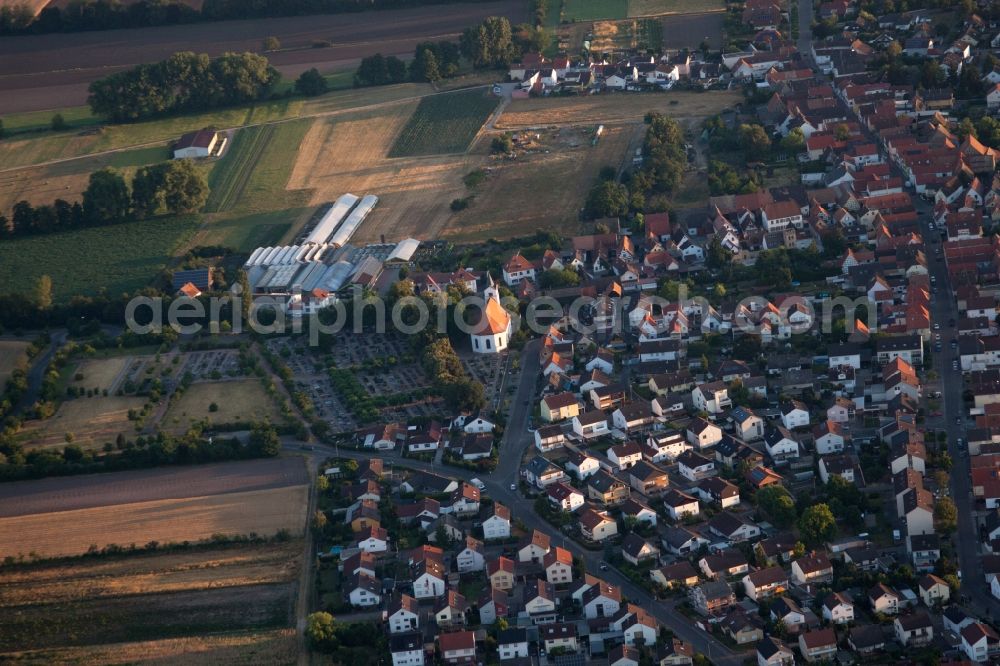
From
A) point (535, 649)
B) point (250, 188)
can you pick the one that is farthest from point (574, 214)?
point (535, 649)

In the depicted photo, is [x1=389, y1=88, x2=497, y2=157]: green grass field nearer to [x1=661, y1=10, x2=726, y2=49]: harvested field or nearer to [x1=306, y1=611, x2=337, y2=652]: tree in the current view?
[x1=661, y1=10, x2=726, y2=49]: harvested field

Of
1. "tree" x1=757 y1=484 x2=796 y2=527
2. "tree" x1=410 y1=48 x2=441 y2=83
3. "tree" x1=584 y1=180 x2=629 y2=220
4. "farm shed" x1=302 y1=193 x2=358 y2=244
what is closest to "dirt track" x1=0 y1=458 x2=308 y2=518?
"tree" x1=757 y1=484 x2=796 y2=527

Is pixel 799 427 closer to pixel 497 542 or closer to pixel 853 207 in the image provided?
pixel 497 542

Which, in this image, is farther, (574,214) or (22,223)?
(22,223)

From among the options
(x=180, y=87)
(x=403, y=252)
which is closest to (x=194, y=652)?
(x=403, y=252)

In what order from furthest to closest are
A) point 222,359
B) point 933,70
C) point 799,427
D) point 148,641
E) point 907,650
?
point 933,70, point 222,359, point 799,427, point 148,641, point 907,650

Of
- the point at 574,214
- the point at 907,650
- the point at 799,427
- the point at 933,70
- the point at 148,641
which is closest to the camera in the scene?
the point at 907,650
